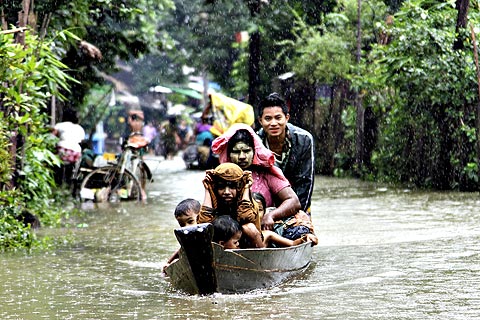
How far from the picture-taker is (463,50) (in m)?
16.8

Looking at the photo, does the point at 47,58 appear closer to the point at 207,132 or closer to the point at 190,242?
the point at 190,242

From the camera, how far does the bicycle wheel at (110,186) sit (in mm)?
16609

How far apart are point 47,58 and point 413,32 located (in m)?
7.62

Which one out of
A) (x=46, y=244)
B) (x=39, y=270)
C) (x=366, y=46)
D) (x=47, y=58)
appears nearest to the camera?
(x=39, y=270)

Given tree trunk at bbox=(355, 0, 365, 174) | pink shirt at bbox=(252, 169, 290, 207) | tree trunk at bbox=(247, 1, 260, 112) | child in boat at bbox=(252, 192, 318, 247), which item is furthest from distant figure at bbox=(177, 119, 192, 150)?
child in boat at bbox=(252, 192, 318, 247)

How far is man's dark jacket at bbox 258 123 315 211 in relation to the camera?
9102 mm

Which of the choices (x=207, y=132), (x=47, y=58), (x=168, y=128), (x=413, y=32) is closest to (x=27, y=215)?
(x=47, y=58)

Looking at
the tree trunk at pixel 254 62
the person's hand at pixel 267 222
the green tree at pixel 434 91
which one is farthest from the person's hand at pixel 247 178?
the tree trunk at pixel 254 62

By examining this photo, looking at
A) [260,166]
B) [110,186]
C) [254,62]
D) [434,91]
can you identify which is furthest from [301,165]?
[254,62]

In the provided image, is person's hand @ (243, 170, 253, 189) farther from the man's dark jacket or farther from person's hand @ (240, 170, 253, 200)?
the man's dark jacket

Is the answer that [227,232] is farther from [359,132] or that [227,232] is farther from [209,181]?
[359,132]

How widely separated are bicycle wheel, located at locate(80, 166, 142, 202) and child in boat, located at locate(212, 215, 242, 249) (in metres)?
9.28

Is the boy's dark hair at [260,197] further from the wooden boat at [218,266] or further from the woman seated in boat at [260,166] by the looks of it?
the wooden boat at [218,266]

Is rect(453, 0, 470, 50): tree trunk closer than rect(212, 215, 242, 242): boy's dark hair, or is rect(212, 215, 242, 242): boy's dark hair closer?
rect(212, 215, 242, 242): boy's dark hair
